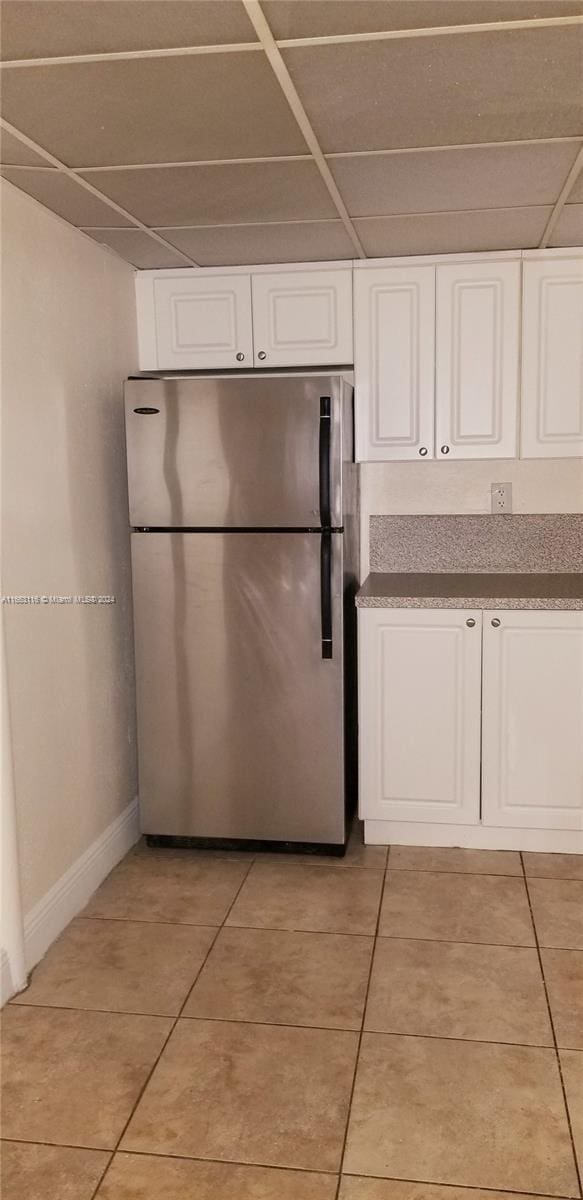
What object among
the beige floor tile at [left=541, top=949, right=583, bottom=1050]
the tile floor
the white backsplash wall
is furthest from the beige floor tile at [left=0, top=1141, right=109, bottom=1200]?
the white backsplash wall

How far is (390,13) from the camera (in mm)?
1659

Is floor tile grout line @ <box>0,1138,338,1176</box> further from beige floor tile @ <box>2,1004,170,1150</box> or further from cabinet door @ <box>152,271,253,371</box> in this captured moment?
cabinet door @ <box>152,271,253,371</box>

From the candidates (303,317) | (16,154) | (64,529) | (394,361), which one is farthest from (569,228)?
(64,529)

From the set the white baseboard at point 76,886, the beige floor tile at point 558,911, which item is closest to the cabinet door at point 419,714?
the beige floor tile at point 558,911

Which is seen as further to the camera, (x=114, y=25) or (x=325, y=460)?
(x=325, y=460)

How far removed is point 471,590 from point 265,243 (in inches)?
54.1

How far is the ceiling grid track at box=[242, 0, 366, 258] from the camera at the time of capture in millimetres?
1673

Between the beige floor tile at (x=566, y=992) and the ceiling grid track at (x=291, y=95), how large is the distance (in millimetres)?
2190

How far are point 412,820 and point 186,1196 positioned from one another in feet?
5.66

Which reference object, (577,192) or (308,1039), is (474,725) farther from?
(577,192)

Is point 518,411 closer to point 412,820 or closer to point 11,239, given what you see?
point 412,820

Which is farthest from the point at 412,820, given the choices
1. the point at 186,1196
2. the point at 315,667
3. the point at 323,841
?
the point at 186,1196

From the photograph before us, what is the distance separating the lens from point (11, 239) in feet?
8.38

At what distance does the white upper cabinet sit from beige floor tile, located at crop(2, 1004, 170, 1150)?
228 cm
